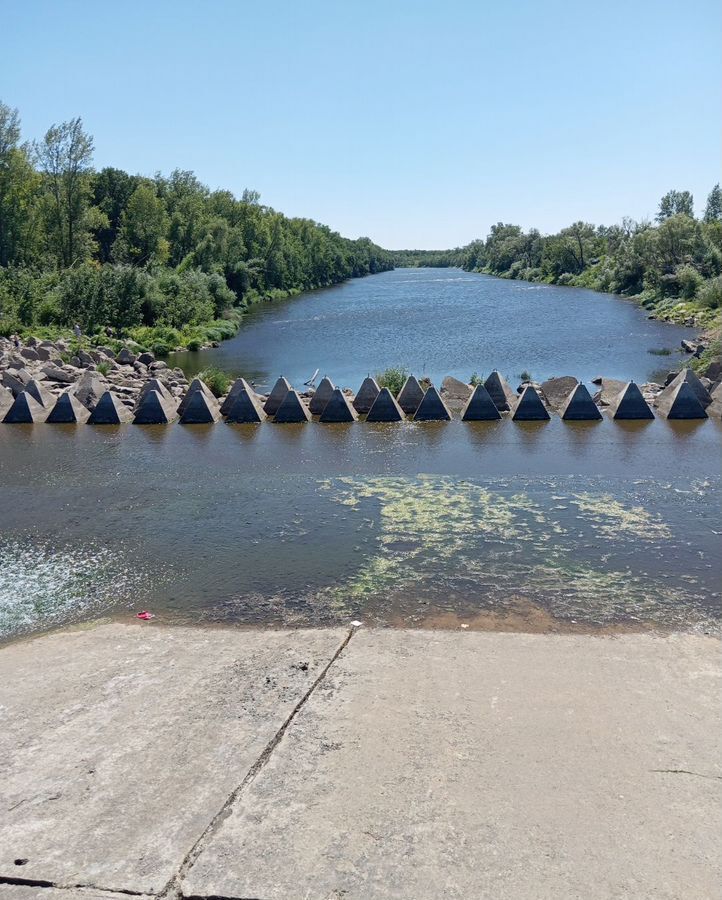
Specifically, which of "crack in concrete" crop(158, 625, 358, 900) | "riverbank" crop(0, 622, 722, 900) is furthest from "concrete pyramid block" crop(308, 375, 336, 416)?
"crack in concrete" crop(158, 625, 358, 900)

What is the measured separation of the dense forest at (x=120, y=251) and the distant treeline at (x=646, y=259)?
3807 cm

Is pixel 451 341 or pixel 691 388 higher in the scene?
pixel 451 341

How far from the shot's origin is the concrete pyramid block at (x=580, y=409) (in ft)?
79.2

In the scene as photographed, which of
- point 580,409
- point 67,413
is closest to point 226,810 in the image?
point 580,409

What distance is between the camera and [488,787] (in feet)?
22.1

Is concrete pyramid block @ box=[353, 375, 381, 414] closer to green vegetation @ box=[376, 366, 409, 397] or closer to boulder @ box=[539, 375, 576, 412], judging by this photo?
green vegetation @ box=[376, 366, 409, 397]

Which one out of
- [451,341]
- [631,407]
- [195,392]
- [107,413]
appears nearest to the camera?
[631,407]

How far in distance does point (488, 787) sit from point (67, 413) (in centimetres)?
2191

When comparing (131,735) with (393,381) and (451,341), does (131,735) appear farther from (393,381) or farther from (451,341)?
(451,341)

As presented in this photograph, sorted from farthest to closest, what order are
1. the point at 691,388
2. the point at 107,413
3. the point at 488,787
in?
the point at 107,413 < the point at 691,388 < the point at 488,787

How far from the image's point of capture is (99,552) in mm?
13977

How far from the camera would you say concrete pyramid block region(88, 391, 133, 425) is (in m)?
25.1

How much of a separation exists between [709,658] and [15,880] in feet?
25.3

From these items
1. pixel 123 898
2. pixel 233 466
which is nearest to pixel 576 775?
pixel 123 898
